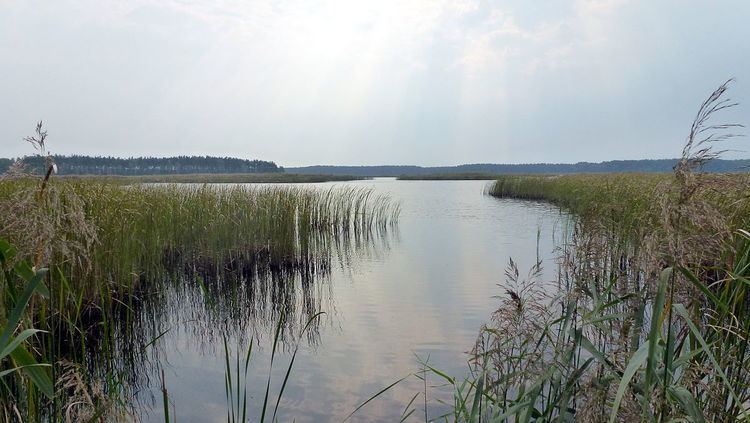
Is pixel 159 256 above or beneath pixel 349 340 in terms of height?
above

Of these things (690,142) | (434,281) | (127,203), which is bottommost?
(434,281)

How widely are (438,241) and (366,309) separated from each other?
851 cm

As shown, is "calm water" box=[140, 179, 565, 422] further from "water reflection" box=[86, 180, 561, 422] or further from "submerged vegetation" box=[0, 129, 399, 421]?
"submerged vegetation" box=[0, 129, 399, 421]

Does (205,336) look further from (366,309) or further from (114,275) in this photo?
(366,309)

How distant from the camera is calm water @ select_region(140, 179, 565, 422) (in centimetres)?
486

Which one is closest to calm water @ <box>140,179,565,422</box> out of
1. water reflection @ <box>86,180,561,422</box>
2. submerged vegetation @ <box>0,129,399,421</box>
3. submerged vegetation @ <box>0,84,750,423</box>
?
water reflection @ <box>86,180,561,422</box>

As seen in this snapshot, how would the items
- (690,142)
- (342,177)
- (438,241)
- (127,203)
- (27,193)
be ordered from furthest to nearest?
1. (342,177)
2. (438,241)
3. (127,203)
4. (27,193)
5. (690,142)

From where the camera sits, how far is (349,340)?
658 centimetres

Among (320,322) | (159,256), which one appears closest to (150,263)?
(159,256)

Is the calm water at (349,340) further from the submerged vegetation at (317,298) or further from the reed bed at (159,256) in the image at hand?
the reed bed at (159,256)

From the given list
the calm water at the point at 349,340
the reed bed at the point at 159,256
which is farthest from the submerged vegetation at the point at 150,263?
the calm water at the point at 349,340

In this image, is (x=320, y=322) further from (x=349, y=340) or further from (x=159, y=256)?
(x=159, y=256)

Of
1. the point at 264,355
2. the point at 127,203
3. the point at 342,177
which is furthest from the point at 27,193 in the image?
the point at 342,177

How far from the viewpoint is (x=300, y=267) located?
1063 centimetres
